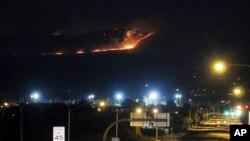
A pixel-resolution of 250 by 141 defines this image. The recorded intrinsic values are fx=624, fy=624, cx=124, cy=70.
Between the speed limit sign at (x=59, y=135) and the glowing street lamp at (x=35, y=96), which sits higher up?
the glowing street lamp at (x=35, y=96)

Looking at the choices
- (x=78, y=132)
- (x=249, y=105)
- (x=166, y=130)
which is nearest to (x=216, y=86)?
(x=166, y=130)

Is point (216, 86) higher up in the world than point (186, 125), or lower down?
higher up

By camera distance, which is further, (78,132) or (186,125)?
(186,125)

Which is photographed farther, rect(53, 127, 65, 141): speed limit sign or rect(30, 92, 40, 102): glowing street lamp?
rect(30, 92, 40, 102): glowing street lamp

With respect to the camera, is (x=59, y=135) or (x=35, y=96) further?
(x=35, y=96)

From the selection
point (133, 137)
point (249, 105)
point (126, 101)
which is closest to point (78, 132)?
point (133, 137)

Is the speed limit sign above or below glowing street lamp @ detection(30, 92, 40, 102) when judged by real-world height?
below

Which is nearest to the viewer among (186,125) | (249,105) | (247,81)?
(249,105)

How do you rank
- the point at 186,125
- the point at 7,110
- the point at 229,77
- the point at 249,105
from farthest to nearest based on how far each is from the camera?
the point at 186,125, the point at 229,77, the point at 7,110, the point at 249,105

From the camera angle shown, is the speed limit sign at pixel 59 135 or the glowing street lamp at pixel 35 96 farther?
the glowing street lamp at pixel 35 96

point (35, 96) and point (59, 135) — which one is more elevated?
point (35, 96)

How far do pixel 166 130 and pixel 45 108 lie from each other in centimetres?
2800

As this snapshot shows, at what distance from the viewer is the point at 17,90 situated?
179 meters

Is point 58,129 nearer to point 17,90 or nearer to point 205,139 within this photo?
point 205,139
